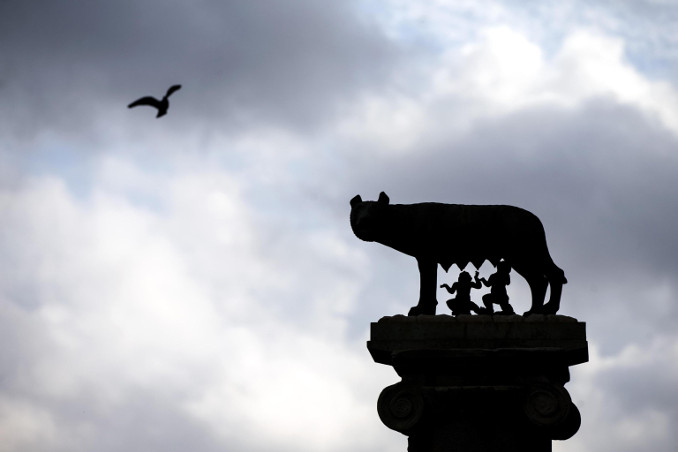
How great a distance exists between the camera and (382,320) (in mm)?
25516

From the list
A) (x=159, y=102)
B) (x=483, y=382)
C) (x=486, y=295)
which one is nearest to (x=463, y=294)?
(x=486, y=295)

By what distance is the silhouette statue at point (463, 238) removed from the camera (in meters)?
26.0

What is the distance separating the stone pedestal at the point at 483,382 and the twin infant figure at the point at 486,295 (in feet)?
1.32

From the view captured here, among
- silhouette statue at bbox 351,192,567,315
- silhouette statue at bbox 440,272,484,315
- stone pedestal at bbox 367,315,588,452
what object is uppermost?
silhouette statue at bbox 351,192,567,315

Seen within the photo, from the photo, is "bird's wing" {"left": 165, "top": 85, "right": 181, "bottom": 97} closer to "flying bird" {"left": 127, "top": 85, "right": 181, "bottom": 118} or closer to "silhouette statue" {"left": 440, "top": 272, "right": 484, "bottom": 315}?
"flying bird" {"left": 127, "top": 85, "right": 181, "bottom": 118}

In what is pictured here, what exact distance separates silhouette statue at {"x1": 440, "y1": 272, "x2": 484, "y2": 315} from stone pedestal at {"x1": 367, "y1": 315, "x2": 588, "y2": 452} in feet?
1.41

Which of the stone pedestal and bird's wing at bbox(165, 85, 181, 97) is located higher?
bird's wing at bbox(165, 85, 181, 97)

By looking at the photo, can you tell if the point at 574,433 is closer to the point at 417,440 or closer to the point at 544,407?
the point at 544,407

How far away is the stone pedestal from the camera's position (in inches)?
979

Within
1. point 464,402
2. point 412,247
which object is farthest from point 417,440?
point 412,247

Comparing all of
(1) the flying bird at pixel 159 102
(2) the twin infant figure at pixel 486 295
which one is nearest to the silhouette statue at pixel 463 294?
(2) the twin infant figure at pixel 486 295

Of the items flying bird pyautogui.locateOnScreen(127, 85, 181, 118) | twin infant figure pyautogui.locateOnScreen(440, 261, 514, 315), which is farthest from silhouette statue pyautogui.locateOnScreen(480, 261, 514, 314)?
flying bird pyautogui.locateOnScreen(127, 85, 181, 118)

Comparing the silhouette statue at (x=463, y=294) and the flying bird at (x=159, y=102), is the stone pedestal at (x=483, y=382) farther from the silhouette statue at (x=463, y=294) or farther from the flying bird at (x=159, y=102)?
the flying bird at (x=159, y=102)

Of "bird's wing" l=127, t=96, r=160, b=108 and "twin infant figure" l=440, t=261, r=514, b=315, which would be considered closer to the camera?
"bird's wing" l=127, t=96, r=160, b=108
